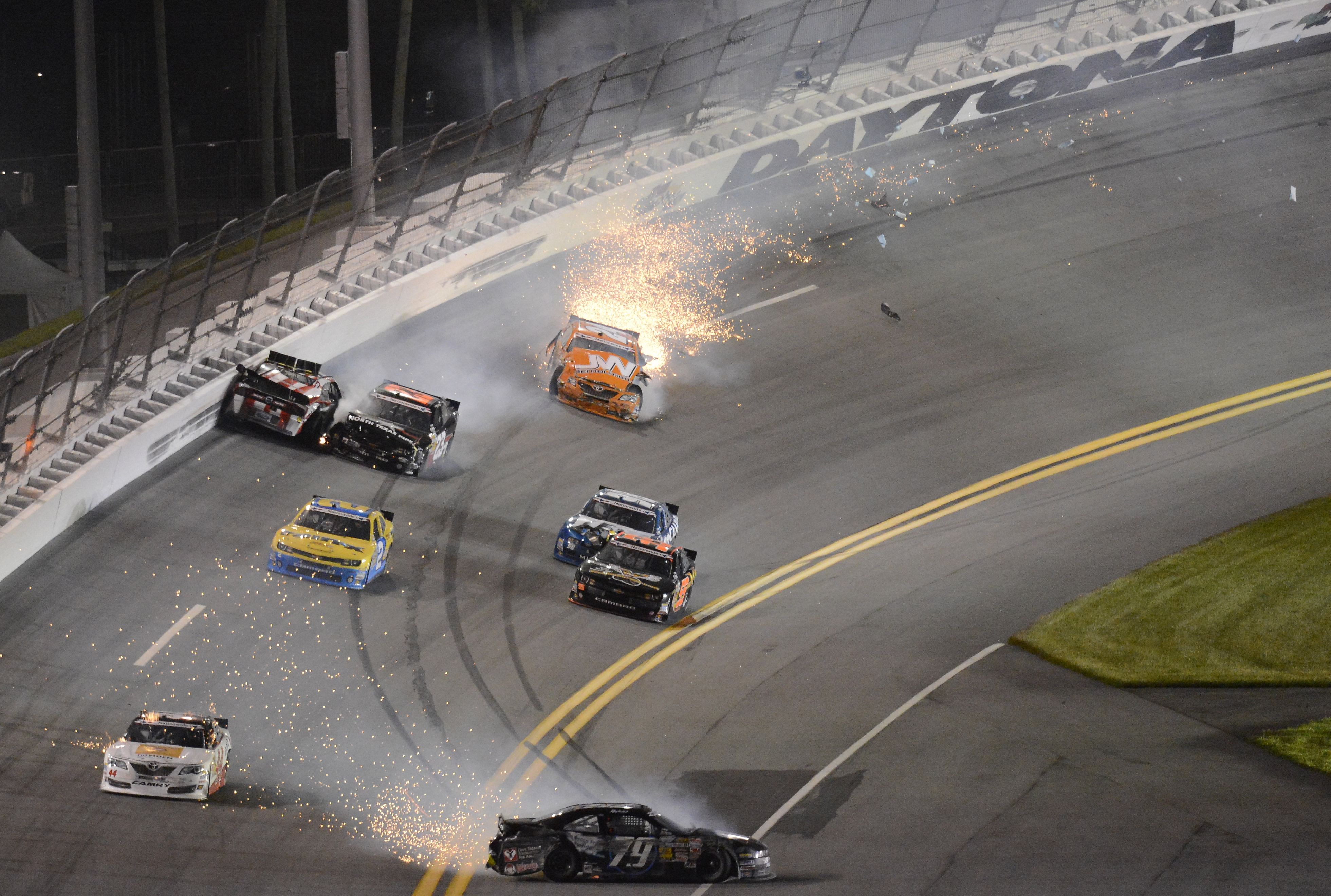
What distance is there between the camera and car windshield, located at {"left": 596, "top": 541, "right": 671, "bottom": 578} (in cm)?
2280

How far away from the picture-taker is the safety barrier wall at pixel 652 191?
2469cm

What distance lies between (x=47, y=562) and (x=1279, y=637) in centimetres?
1788

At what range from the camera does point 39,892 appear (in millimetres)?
15789

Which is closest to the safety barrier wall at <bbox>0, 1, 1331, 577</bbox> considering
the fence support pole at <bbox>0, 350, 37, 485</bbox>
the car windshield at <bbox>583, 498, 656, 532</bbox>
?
the fence support pole at <bbox>0, 350, 37, 485</bbox>

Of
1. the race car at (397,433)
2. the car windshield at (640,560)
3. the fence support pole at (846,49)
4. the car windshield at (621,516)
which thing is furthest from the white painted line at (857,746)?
the fence support pole at (846,49)

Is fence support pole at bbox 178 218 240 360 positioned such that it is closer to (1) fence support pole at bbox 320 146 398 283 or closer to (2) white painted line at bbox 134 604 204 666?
(1) fence support pole at bbox 320 146 398 283

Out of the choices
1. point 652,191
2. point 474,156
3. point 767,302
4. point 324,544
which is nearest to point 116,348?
point 324,544

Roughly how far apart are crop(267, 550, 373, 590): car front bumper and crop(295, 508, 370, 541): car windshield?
0.48m

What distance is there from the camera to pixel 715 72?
33906 millimetres

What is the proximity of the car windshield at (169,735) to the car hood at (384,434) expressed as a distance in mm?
Answer: 8314

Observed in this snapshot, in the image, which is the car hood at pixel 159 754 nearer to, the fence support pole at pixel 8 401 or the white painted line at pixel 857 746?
the white painted line at pixel 857 746

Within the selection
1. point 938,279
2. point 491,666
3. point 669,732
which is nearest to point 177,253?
point 491,666

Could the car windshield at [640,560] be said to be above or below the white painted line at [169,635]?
above

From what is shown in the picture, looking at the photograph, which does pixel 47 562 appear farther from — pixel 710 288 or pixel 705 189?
pixel 705 189
